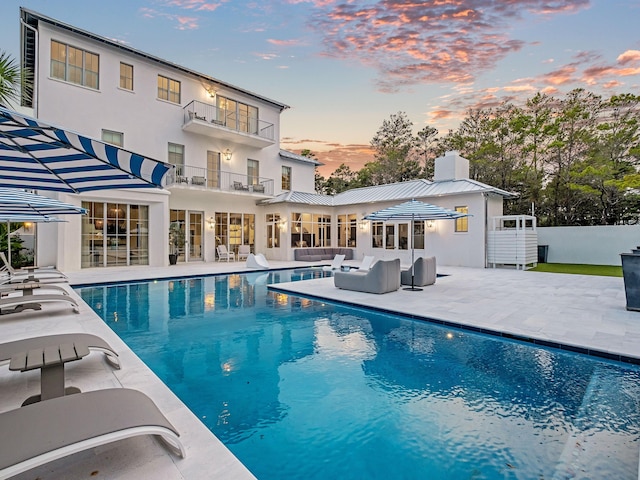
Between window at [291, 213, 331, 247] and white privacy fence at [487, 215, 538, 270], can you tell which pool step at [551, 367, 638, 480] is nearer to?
white privacy fence at [487, 215, 538, 270]

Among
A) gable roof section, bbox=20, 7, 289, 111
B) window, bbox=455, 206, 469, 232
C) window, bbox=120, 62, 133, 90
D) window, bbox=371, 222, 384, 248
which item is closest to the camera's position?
gable roof section, bbox=20, 7, 289, 111

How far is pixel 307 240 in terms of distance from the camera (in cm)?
2070

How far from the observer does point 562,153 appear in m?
22.6

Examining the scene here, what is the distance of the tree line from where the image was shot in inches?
781

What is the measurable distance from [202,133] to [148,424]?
17.8 m

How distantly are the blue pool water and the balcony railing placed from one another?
13.3m

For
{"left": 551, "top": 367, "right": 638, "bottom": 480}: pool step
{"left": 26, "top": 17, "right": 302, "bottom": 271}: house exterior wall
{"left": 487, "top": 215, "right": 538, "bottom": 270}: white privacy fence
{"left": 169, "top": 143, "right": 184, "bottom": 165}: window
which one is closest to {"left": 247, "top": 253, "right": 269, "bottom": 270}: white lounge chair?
{"left": 26, "top": 17, "right": 302, "bottom": 271}: house exterior wall

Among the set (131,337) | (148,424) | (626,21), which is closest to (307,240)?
(131,337)

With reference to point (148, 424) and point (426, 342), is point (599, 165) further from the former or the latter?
point (148, 424)

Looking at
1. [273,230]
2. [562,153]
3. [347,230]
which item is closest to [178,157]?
[273,230]

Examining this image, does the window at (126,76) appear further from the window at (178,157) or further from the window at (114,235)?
the window at (114,235)

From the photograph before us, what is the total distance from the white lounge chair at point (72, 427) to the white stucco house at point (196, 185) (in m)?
9.92

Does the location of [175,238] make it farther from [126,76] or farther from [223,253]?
[126,76]

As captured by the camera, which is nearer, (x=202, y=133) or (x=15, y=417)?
(x=15, y=417)
